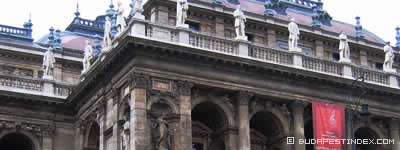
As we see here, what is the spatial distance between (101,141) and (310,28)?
59.8ft

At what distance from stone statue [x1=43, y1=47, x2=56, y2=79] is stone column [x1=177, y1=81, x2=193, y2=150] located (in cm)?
1411

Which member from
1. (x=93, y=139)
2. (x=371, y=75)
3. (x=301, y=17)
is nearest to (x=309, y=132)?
(x=371, y=75)

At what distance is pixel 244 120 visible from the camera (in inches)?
1662

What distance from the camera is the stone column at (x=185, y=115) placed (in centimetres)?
3984

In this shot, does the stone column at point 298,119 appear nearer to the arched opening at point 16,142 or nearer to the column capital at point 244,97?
the column capital at point 244,97

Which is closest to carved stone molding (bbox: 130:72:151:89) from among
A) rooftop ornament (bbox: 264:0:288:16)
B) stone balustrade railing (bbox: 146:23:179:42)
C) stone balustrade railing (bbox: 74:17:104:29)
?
stone balustrade railing (bbox: 146:23:179:42)

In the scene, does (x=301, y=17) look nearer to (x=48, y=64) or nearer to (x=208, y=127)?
(x=208, y=127)

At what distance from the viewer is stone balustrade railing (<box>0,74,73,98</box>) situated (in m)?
49.4

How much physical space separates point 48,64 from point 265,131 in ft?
53.6

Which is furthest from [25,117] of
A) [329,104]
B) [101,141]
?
[329,104]

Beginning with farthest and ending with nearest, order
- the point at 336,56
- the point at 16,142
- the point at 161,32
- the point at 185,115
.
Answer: the point at 336,56 < the point at 16,142 < the point at 161,32 < the point at 185,115

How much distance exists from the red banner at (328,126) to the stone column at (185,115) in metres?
8.06

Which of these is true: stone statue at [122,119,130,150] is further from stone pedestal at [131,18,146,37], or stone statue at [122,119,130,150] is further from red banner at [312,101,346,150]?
red banner at [312,101,346,150]

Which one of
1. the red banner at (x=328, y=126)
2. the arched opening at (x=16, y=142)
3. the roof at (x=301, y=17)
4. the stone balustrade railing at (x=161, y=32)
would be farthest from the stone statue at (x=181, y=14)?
the arched opening at (x=16, y=142)
